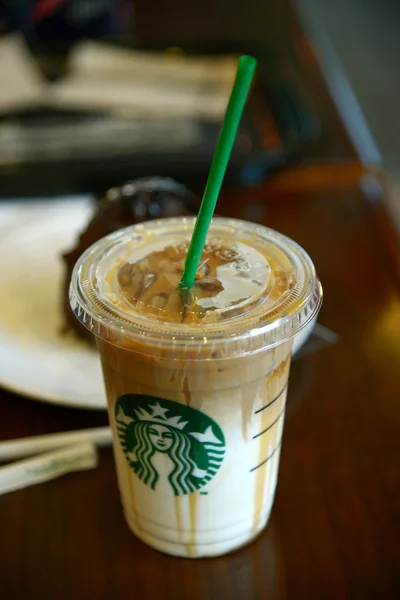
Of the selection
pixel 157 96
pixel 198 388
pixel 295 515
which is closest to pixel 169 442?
pixel 198 388

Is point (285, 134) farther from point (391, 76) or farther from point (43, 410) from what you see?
point (391, 76)

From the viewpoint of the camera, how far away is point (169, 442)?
426 mm

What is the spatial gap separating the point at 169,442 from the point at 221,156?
199 millimetres

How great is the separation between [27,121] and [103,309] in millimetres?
903

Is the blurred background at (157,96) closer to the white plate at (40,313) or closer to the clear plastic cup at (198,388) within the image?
the white plate at (40,313)

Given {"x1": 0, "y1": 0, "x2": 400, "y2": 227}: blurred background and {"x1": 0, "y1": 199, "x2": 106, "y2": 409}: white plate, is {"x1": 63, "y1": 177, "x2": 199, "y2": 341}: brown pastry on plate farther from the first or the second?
{"x1": 0, "y1": 0, "x2": 400, "y2": 227}: blurred background

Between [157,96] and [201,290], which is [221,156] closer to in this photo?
[201,290]

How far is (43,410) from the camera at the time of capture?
612 millimetres

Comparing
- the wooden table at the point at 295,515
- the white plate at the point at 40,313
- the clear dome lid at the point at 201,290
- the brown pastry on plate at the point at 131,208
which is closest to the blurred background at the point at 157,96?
the white plate at the point at 40,313

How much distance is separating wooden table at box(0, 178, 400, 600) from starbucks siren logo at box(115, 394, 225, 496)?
0.26 feet

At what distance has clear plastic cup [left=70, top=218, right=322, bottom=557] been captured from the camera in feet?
1.28

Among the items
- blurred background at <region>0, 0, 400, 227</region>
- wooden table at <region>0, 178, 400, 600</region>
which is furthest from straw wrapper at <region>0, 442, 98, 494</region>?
blurred background at <region>0, 0, 400, 227</region>

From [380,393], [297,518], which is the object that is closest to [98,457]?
[297,518]

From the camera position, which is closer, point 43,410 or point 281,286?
point 281,286
